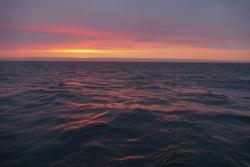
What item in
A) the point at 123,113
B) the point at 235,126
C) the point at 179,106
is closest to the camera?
the point at 235,126

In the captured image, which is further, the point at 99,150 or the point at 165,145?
the point at 165,145

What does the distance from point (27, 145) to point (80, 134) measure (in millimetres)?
1743

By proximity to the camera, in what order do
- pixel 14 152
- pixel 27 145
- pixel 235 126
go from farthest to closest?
pixel 235 126, pixel 27 145, pixel 14 152

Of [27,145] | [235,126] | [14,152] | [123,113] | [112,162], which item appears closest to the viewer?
[112,162]

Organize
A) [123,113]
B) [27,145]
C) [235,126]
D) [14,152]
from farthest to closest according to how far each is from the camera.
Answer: [123,113] < [235,126] < [27,145] < [14,152]

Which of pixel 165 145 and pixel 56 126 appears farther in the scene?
pixel 56 126

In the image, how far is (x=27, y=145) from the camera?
17.2 feet

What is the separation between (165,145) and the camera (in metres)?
5.43

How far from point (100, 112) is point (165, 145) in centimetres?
454

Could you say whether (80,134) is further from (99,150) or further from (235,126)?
(235,126)

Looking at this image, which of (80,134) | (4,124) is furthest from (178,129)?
(4,124)

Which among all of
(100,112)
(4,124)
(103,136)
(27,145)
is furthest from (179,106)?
(4,124)

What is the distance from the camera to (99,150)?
5023mm

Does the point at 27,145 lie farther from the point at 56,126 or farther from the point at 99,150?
the point at 99,150
